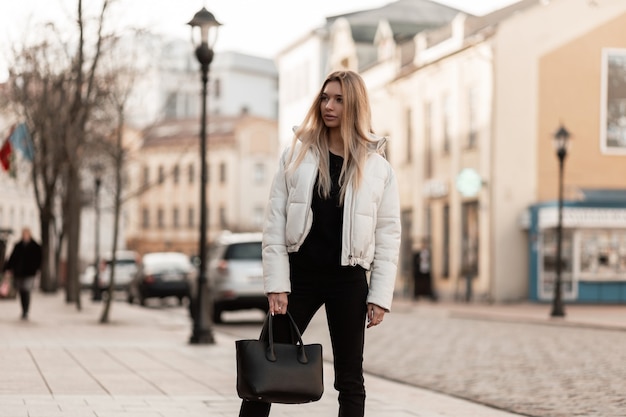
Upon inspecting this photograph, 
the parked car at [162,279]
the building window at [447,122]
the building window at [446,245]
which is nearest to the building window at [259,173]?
the building window at [447,122]

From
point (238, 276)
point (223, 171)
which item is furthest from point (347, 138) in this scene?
point (223, 171)

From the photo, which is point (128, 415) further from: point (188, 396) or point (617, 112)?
point (617, 112)

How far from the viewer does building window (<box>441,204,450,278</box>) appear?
42.9m

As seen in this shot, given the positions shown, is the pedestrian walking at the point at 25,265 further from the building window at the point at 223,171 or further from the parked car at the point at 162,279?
the building window at the point at 223,171

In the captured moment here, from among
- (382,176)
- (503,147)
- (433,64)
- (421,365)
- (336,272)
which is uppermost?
(433,64)

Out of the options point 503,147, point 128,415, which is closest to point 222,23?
point 128,415

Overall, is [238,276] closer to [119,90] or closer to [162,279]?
[119,90]

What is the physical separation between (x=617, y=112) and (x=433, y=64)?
25.8 ft

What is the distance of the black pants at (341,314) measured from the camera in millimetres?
5871

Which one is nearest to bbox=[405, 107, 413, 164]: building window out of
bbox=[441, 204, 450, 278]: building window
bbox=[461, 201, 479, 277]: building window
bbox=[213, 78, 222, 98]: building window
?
bbox=[441, 204, 450, 278]: building window

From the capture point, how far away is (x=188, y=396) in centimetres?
1036

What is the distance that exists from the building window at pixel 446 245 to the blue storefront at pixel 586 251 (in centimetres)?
627

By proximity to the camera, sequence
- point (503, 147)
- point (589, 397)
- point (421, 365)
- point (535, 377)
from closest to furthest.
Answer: point (589, 397), point (535, 377), point (421, 365), point (503, 147)

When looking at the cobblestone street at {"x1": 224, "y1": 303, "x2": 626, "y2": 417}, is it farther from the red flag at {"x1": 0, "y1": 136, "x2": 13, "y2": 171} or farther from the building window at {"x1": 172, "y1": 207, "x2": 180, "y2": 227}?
the building window at {"x1": 172, "y1": 207, "x2": 180, "y2": 227}
